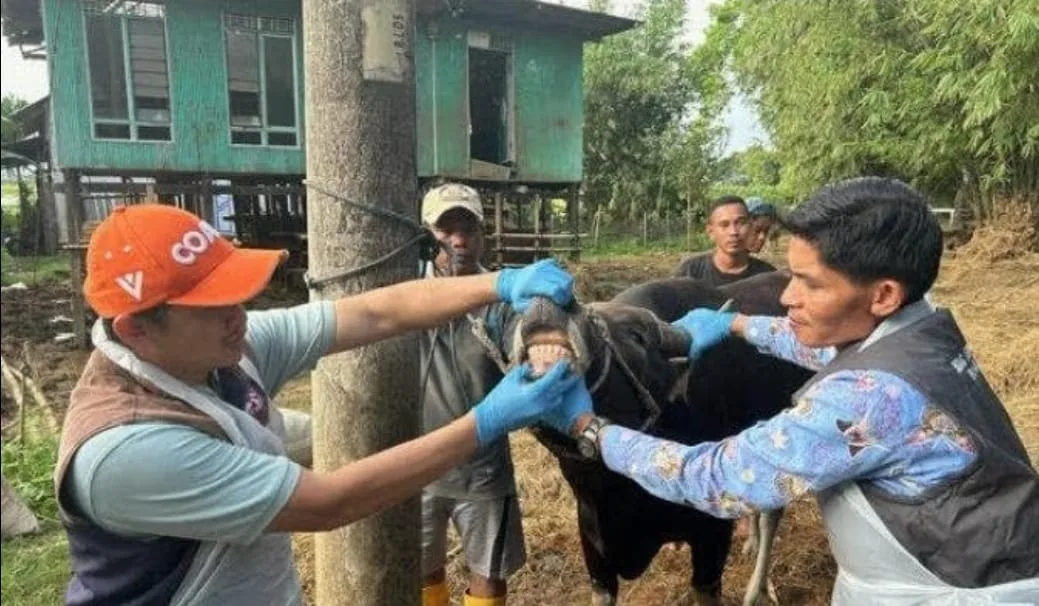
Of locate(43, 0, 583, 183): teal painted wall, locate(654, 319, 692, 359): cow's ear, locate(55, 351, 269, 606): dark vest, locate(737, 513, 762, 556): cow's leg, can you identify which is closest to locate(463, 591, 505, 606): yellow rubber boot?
locate(654, 319, 692, 359): cow's ear

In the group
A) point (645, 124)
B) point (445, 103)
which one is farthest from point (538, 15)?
point (645, 124)

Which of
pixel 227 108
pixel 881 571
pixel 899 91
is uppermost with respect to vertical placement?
pixel 899 91

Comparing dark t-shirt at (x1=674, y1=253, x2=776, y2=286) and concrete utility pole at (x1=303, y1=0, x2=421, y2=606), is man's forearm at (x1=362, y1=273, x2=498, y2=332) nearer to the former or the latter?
concrete utility pole at (x1=303, y1=0, x2=421, y2=606)

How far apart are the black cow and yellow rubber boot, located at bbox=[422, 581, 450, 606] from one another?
631 millimetres

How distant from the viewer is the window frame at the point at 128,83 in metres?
12.8

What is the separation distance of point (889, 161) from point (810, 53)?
2.37 metres

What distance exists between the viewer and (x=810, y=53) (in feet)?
48.6

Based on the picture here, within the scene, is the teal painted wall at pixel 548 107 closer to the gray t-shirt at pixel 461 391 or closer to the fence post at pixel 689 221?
the fence post at pixel 689 221

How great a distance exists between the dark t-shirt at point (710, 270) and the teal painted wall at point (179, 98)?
34.5 ft

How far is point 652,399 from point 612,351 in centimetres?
28

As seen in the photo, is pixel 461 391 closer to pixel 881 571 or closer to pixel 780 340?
pixel 780 340

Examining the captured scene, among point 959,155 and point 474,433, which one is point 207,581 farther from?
point 959,155

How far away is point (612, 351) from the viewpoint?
2795 mm

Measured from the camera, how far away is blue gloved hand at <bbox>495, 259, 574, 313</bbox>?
2396 millimetres
